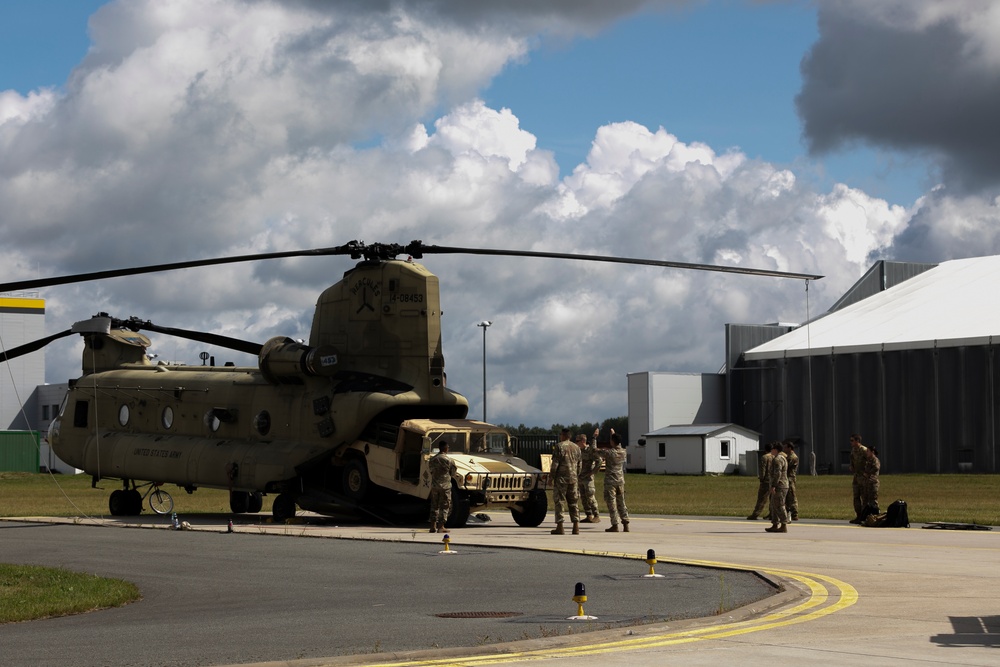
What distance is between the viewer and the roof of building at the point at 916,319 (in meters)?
66.1

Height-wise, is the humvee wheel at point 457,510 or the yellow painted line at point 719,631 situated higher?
the humvee wheel at point 457,510

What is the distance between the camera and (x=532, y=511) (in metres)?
26.8

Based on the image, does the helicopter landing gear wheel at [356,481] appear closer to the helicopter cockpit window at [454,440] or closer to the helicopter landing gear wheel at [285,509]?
the helicopter landing gear wheel at [285,509]

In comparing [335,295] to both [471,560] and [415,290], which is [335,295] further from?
[471,560]

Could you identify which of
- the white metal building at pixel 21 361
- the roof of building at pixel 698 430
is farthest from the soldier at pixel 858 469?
the white metal building at pixel 21 361

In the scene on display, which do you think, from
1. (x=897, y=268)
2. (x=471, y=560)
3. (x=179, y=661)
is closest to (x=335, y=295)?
(x=471, y=560)

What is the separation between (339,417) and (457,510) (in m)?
3.91

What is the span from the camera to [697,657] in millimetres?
9523

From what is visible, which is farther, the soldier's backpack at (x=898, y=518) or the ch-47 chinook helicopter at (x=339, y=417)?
the ch-47 chinook helicopter at (x=339, y=417)

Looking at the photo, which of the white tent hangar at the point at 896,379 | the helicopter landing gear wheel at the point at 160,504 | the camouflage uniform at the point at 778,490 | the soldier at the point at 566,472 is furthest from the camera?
the white tent hangar at the point at 896,379

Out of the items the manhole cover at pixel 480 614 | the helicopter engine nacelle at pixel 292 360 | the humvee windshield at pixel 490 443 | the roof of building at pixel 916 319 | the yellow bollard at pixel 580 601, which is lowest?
the manhole cover at pixel 480 614

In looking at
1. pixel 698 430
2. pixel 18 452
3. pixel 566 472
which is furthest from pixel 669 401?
pixel 566 472

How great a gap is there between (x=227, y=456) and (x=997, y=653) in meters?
22.6

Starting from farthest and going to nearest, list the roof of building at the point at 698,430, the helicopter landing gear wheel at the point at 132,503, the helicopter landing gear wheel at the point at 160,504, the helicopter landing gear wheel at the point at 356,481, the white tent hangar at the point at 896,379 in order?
the roof of building at the point at 698,430
the white tent hangar at the point at 896,379
the helicopter landing gear wheel at the point at 160,504
the helicopter landing gear wheel at the point at 132,503
the helicopter landing gear wheel at the point at 356,481
